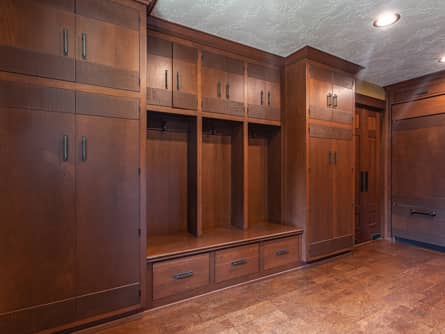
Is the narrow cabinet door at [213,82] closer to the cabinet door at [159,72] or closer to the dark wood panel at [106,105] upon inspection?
the cabinet door at [159,72]

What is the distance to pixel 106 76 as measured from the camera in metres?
1.94

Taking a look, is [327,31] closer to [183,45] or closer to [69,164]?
[183,45]

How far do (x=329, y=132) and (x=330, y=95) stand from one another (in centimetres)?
48

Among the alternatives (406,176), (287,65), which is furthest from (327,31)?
(406,176)

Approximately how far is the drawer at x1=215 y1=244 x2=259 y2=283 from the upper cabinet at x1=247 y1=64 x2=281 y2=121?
1.57 metres

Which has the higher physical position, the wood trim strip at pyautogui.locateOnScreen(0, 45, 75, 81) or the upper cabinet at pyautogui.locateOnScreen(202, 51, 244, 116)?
the upper cabinet at pyautogui.locateOnScreen(202, 51, 244, 116)

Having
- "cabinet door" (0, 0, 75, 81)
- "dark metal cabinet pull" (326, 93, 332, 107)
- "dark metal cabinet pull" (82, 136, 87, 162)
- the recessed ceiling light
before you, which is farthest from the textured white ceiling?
"dark metal cabinet pull" (82, 136, 87, 162)

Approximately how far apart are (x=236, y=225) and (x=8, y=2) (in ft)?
9.19

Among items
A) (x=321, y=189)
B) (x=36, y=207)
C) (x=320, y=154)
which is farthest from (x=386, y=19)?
(x=36, y=207)

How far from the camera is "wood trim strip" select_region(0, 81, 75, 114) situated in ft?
5.32

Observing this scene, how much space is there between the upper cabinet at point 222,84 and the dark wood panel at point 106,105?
2.94 feet

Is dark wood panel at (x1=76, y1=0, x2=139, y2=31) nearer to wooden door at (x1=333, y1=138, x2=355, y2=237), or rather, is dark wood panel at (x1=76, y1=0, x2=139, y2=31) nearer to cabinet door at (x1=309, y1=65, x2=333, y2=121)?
cabinet door at (x1=309, y1=65, x2=333, y2=121)

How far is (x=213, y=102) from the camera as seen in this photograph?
111 inches

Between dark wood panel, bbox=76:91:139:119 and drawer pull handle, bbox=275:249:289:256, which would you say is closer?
dark wood panel, bbox=76:91:139:119
